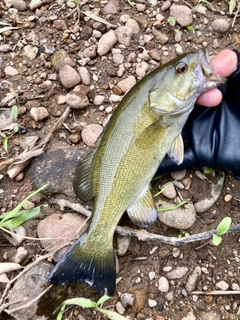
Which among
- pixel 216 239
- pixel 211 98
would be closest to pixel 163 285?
pixel 216 239

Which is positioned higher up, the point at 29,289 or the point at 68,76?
the point at 68,76

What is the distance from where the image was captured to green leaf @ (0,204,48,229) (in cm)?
342

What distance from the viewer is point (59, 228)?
3.47m

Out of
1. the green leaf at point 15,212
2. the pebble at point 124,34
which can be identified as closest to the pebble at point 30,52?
the pebble at point 124,34

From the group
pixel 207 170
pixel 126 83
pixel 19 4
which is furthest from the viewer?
pixel 19 4

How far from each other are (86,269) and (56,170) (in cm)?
98

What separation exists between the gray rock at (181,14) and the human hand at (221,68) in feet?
3.34

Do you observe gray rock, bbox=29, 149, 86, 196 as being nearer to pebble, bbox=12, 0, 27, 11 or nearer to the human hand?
the human hand

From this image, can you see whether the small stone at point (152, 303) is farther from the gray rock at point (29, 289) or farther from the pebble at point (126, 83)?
the pebble at point (126, 83)

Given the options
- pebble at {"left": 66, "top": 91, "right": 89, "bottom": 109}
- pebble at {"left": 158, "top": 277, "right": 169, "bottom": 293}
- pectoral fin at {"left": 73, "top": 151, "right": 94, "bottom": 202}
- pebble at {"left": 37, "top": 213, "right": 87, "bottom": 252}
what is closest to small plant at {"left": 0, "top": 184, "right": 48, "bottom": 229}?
pebble at {"left": 37, "top": 213, "right": 87, "bottom": 252}

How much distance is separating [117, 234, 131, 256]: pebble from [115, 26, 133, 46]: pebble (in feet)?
6.38

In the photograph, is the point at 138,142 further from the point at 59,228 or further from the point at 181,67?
the point at 59,228

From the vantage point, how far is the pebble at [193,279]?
348 cm

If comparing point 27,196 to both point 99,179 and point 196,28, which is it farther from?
point 196,28
